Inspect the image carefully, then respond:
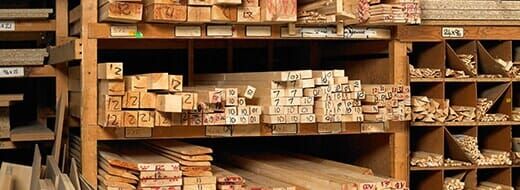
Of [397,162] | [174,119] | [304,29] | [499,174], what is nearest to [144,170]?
[174,119]

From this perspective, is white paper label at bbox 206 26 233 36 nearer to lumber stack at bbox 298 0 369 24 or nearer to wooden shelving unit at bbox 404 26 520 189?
lumber stack at bbox 298 0 369 24

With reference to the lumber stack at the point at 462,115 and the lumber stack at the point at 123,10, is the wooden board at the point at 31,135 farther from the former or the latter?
the lumber stack at the point at 462,115

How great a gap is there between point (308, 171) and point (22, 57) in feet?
6.06

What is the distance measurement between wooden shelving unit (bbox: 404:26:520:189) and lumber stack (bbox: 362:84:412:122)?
20cm

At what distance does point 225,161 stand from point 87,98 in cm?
119

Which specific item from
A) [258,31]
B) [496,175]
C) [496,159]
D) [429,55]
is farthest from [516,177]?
[258,31]

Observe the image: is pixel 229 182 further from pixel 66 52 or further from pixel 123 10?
Result: pixel 66 52

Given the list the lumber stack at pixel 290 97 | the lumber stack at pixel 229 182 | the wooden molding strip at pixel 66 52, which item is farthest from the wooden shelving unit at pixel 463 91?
→ the wooden molding strip at pixel 66 52

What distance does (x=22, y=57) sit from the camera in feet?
14.4

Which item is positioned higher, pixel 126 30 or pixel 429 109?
pixel 126 30

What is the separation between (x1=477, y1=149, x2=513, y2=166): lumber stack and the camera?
414 centimetres

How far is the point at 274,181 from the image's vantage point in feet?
12.4

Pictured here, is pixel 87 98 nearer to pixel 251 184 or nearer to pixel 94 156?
pixel 94 156

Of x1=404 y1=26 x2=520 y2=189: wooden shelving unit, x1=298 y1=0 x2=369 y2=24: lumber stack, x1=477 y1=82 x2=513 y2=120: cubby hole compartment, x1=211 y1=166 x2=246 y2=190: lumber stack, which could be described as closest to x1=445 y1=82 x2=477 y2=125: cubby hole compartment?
x1=404 y1=26 x2=520 y2=189: wooden shelving unit
